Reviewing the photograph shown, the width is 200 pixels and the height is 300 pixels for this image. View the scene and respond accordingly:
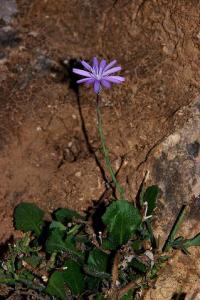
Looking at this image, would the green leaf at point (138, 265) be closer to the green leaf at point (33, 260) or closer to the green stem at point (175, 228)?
the green stem at point (175, 228)

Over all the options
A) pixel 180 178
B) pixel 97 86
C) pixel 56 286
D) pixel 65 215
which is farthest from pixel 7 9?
pixel 56 286

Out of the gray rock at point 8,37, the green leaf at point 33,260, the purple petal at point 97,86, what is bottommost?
the green leaf at point 33,260

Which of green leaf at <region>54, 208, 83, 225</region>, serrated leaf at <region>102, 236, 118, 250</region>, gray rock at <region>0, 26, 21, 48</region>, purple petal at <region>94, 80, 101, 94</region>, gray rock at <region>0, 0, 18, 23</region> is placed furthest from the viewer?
gray rock at <region>0, 0, 18, 23</region>

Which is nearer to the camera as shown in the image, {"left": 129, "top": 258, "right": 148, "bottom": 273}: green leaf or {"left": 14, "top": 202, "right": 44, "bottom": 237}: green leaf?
{"left": 129, "top": 258, "right": 148, "bottom": 273}: green leaf

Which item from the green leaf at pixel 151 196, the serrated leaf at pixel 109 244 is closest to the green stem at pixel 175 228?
the green leaf at pixel 151 196

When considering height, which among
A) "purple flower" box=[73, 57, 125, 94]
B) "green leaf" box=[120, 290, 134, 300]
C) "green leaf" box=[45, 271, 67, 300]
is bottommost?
"green leaf" box=[120, 290, 134, 300]

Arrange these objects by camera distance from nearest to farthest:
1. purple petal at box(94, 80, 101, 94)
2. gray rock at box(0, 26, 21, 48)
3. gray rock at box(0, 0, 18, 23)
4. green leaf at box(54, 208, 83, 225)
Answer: purple petal at box(94, 80, 101, 94), green leaf at box(54, 208, 83, 225), gray rock at box(0, 26, 21, 48), gray rock at box(0, 0, 18, 23)

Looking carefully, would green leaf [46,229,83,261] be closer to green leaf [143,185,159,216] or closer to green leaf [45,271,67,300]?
green leaf [45,271,67,300]

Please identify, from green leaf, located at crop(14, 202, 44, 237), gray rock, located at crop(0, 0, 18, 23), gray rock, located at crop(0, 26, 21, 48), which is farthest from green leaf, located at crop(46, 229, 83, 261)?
gray rock, located at crop(0, 0, 18, 23)
